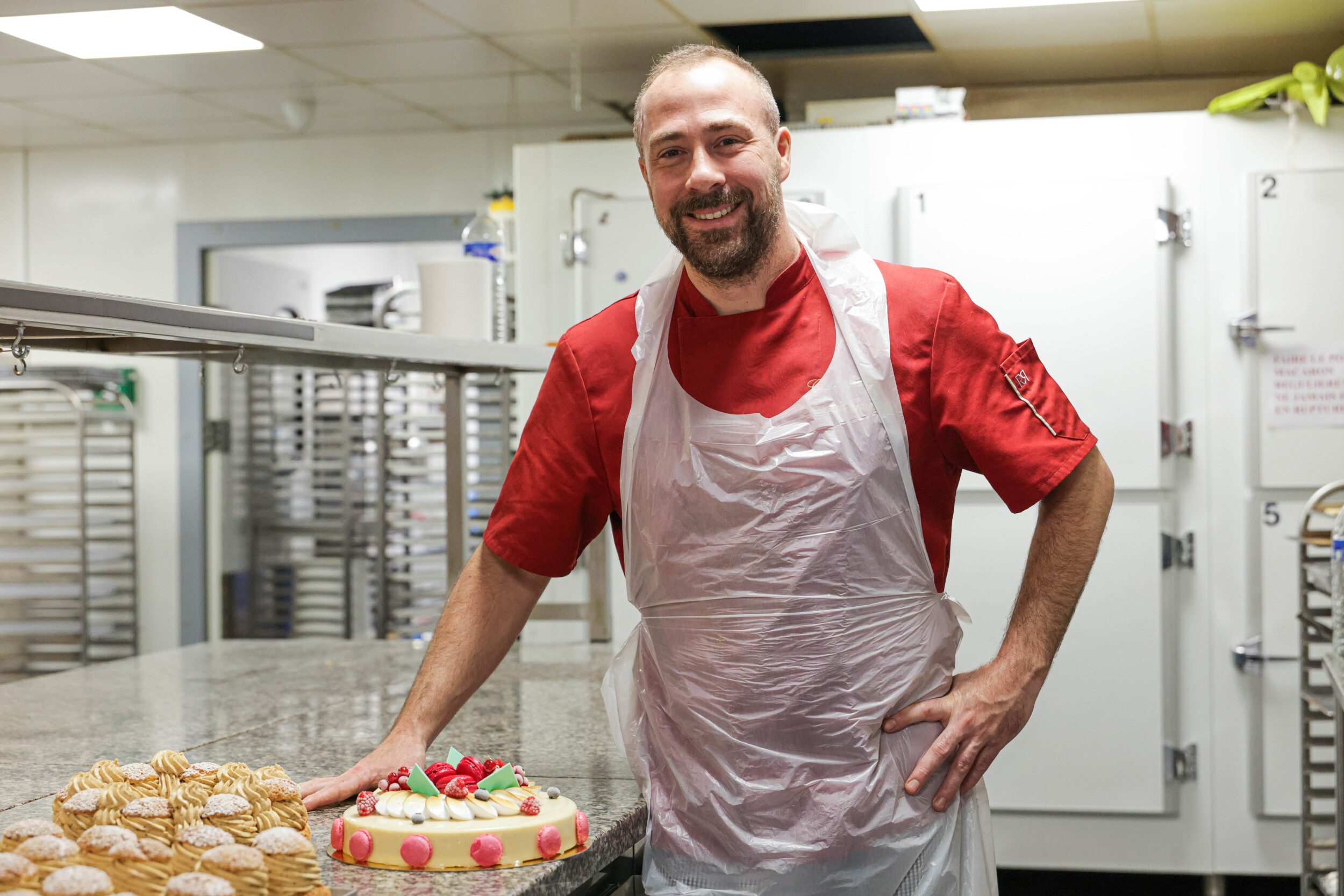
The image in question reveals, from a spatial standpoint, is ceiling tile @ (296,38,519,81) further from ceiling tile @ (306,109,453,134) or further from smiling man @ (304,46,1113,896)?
smiling man @ (304,46,1113,896)

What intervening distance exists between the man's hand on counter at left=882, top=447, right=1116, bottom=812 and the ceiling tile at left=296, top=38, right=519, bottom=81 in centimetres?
277

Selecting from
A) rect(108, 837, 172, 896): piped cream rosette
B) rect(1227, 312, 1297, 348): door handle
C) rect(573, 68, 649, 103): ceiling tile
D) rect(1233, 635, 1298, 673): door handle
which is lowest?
rect(1233, 635, 1298, 673): door handle

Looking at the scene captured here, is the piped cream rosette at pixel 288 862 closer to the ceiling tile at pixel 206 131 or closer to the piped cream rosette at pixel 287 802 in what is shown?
the piped cream rosette at pixel 287 802

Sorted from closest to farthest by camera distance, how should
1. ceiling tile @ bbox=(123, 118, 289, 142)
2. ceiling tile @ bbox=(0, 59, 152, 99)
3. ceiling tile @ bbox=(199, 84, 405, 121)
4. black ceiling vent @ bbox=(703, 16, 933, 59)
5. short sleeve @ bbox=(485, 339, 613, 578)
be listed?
short sleeve @ bbox=(485, 339, 613, 578) → black ceiling vent @ bbox=(703, 16, 933, 59) → ceiling tile @ bbox=(0, 59, 152, 99) → ceiling tile @ bbox=(199, 84, 405, 121) → ceiling tile @ bbox=(123, 118, 289, 142)

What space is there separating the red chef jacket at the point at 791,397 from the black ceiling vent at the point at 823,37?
7.66ft

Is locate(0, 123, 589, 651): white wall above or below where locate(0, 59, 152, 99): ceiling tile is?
below

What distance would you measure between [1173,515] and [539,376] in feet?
5.65

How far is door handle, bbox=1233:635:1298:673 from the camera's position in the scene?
125 inches

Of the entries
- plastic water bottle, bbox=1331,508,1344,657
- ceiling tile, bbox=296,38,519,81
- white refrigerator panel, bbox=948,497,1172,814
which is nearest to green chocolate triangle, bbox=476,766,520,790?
plastic water bottle, bbox=1331,508,1344,657

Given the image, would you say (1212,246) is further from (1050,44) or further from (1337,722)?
(1337,722)

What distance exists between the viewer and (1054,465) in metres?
1.32

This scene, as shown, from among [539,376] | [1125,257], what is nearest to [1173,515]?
[1125,257]

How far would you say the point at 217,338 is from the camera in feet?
4.58

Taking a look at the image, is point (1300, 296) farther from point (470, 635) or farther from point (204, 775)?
point (204, 775)
